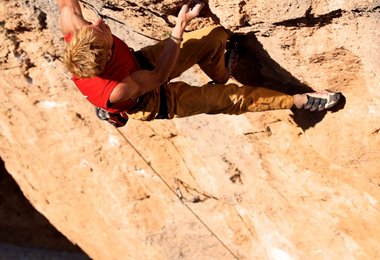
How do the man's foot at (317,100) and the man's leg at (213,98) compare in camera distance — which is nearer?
the man's leg at (213,98)

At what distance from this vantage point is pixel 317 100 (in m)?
3.29

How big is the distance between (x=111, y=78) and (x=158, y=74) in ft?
0.78

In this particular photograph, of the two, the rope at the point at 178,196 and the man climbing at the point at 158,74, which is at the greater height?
the man climbing at the point at 158,74

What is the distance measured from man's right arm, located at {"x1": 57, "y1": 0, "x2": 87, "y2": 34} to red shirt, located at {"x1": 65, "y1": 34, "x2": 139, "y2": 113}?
5cm

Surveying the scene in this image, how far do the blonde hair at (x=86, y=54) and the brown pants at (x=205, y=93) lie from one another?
0.57 meters

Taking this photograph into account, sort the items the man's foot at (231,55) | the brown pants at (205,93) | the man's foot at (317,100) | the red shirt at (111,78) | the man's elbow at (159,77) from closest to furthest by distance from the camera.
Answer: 1. the red shirt at (111,78)
2. the man's elbow at (159,77)
3. the brown pants at (205,93)
4. the man's foot at (317,100)
5. the man's foot at (231,55)

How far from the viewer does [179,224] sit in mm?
5574

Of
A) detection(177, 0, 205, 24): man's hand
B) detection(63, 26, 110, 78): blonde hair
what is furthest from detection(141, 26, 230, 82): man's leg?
detection(63, 26, 110, 78): blonde hair

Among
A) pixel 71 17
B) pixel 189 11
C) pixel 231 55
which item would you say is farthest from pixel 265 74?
pixel 71 17

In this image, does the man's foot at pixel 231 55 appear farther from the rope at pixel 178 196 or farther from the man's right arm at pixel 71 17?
the rope at pixel 178 196

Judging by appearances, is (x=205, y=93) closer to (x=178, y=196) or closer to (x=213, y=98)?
(x=213, y=98)

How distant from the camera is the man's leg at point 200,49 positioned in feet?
10.2

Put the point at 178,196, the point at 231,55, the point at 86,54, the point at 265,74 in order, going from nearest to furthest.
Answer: the point at 86,54 → the point at 231,55 → the point at 265,74 → the point at 178,196

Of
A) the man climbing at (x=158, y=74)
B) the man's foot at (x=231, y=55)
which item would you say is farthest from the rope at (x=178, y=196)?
the man's foot at (x=231, y=55)
